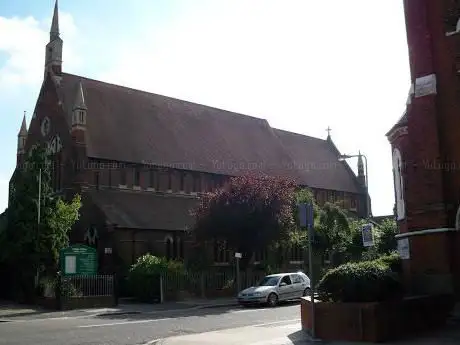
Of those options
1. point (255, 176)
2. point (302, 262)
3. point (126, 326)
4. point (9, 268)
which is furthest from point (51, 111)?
point (126, 326)

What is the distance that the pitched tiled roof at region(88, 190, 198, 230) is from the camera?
37.5 metres

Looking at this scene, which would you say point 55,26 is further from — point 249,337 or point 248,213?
point 249,337

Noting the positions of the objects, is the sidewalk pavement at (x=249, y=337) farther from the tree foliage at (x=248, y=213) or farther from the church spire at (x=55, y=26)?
the church spire at (x=55, y=26)

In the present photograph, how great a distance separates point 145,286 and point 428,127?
18.4 meters

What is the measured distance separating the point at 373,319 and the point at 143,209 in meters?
29.1

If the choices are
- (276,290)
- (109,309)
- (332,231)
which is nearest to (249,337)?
(276,290)

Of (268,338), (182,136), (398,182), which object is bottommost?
(268,338)

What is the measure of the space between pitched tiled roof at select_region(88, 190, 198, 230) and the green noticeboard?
314 inches

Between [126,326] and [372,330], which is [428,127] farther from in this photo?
[126,326]

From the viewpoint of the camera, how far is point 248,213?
107ft

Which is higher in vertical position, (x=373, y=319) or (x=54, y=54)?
(x=54, y=54)

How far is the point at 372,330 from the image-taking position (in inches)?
499

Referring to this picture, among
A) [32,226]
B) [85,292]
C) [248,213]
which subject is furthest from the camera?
[248,213]

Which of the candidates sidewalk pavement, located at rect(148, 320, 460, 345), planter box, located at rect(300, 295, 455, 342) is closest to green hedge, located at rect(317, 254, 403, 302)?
planter box, located at rect(300, 295, 455, 342)
